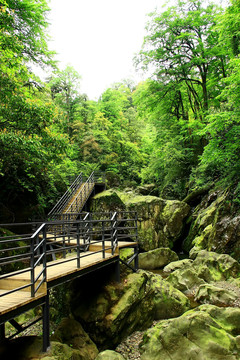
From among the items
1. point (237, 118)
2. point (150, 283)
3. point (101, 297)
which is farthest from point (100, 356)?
point (237, 118)

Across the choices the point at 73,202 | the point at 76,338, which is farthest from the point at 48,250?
the point at 73,202

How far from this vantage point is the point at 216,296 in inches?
307

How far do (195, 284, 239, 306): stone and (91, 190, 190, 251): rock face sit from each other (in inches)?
259

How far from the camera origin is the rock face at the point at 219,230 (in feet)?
34.7

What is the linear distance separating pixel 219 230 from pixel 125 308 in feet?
23.5

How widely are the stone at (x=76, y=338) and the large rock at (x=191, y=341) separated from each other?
110cm

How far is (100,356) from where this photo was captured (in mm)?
4531

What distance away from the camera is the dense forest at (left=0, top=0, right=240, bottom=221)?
822cm

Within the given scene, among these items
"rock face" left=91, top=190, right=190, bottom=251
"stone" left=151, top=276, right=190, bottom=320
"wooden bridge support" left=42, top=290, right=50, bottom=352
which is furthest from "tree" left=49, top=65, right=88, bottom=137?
"wooden bridge support" left=42, top=290, right=50, bottom=352

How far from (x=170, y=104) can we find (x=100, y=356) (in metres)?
19.8

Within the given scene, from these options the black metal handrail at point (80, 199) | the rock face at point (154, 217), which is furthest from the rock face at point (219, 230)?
the black metal handrail at point (80, 199)

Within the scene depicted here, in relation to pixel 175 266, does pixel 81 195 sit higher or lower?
higher

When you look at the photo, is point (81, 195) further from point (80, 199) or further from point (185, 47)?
point (185, 47)

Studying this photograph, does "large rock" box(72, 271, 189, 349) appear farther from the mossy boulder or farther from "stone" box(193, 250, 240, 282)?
"stone" box(193, 250, 240, 282)
